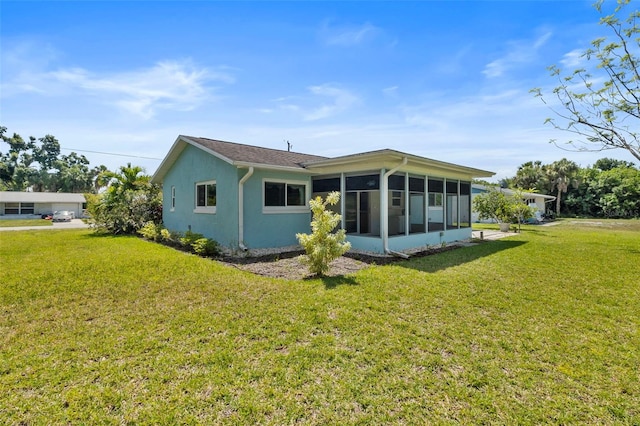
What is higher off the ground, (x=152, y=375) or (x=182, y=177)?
(x=182, y=177)

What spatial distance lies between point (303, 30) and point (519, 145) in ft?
46.7

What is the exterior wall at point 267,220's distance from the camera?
9758 mm

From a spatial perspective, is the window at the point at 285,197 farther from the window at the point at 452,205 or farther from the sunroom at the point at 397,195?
the window at the point at 452,205

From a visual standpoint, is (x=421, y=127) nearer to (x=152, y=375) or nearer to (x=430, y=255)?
(x=430, y=255)

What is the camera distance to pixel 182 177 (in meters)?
12.9

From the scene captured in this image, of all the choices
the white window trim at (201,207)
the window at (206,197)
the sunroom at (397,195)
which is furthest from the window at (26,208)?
the sunroom at (397,195)

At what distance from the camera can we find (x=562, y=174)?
35719mm

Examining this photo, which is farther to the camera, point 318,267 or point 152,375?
point 318,267

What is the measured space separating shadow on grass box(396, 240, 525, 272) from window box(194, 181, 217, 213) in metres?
6.98

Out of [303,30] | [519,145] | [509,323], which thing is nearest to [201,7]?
[303,30]

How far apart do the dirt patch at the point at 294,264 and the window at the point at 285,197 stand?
1711 millimetres

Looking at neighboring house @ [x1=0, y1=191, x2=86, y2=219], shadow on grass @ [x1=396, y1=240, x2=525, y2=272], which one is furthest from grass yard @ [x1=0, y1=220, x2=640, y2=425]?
neighboring house @ [x1=0, y1=191, x2=86, y2=219]

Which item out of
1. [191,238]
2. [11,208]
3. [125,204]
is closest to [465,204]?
[191,238]

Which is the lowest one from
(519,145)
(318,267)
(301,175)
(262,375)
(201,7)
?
(262,375)
